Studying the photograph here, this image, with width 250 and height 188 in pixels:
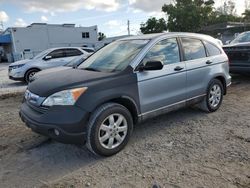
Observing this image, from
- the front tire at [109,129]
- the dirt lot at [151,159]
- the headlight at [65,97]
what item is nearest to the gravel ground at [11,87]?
the dirt lot at [151,159]

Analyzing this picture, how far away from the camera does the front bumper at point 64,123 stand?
148 inches

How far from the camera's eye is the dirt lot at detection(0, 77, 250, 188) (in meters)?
3.49

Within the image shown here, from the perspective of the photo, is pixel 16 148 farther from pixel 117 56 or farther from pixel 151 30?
pixel 151 30

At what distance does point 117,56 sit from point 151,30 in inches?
1695

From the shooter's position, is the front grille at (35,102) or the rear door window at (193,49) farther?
the rear door window at (193,49)

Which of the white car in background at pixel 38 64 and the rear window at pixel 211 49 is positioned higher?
the rear window at pixel 211 49

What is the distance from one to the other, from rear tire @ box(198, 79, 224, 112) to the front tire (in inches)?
86.0

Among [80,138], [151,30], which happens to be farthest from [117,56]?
[151,30]

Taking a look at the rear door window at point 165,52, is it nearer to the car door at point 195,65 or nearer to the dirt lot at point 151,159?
the car door at point 195,65

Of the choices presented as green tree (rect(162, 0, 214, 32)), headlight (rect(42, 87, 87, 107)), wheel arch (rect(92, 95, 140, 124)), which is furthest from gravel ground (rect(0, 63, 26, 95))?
green tree (rect(162, 0, 214, 32))

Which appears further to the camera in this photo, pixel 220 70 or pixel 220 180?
pixel 220 70

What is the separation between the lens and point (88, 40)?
153ft

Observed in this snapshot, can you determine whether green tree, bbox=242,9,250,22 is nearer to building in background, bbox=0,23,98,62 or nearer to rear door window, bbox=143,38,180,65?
building in background, bbox=0,23,98,62

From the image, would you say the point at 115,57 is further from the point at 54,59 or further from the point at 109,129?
the point at 54,59
